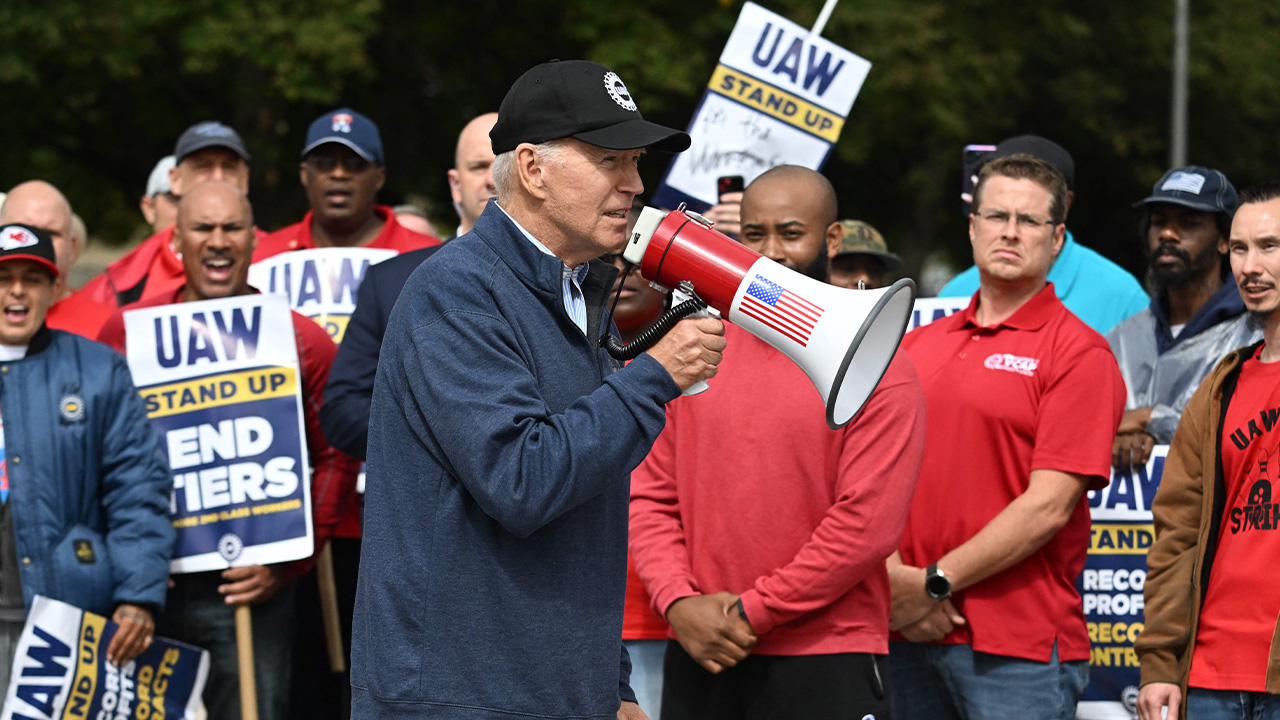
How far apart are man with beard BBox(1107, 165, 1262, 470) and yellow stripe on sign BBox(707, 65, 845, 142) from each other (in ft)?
4.85

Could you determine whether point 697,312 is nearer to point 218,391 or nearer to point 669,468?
point 669,468

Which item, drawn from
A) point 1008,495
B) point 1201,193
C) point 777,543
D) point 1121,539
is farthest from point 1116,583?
point 777,543

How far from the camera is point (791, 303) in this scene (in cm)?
290

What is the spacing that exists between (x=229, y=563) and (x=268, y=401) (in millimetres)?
558

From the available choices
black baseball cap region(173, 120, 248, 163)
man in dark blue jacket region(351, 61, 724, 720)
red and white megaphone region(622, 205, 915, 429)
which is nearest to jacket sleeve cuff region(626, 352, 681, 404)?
man in dark blue jacket region(351, 61, 724, 720)

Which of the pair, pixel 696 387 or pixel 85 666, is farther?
pixel 85 666

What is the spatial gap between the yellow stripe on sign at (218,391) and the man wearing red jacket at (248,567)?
0.70ft

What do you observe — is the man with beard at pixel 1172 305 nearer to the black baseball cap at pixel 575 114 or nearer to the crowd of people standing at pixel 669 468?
the crowd of people standing at pixel 669 468

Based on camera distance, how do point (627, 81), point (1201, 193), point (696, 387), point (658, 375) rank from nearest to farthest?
point (658, 375) → point (696, 387) → point (1201, 193) → point (627, 81)

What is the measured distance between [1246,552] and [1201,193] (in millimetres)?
1899

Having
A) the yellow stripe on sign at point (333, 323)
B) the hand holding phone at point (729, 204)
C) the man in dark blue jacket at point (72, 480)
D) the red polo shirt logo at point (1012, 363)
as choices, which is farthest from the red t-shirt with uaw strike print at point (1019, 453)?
the man in dark blue jacket at point (72, 480)

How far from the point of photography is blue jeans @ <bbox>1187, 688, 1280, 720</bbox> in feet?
11.7

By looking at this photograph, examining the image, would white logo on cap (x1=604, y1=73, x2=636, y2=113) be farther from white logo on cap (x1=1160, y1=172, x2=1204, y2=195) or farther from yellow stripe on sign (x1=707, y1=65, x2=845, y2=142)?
yellow stripe on sign (x1=707, y1=65, x2=845, y2=142)

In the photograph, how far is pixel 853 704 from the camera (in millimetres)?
3910
